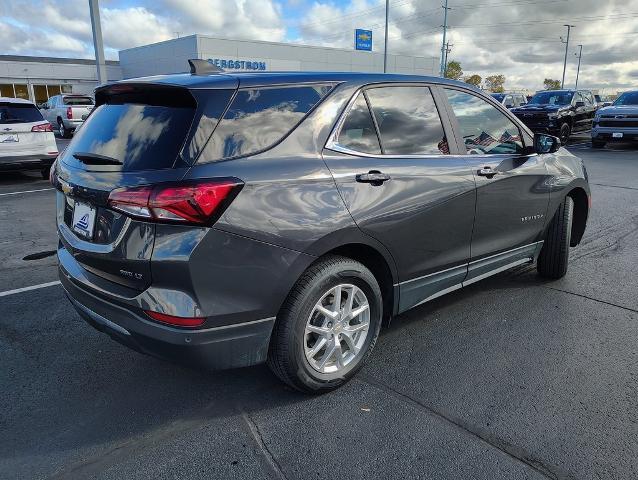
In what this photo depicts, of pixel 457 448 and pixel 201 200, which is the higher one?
pixel 201 200

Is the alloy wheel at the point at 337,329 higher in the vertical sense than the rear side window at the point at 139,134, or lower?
lower

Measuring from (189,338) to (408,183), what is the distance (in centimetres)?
157

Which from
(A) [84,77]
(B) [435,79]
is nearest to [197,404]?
(B) [435,79]

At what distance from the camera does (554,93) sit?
67.5ft

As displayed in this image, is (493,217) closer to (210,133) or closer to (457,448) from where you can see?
(457,448)

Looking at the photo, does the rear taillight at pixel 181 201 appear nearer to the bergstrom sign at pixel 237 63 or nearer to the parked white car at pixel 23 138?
the parked white car at pixel 23 138

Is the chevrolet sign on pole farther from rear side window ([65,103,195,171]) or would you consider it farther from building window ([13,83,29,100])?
rear side window ([65,103,195,171])

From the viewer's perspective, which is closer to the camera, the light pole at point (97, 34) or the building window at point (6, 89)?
the light pole at point (97, 34)

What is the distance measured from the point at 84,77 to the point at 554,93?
126 feet

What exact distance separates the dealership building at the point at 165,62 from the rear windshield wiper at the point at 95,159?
36321 mm

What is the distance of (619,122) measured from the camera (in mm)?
16953

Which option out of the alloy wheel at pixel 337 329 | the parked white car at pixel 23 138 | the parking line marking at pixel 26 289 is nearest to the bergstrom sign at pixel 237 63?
the parked white car at pixel 23 138

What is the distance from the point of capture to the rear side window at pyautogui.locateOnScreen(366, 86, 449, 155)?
3.15 meters

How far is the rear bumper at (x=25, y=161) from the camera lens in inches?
393
